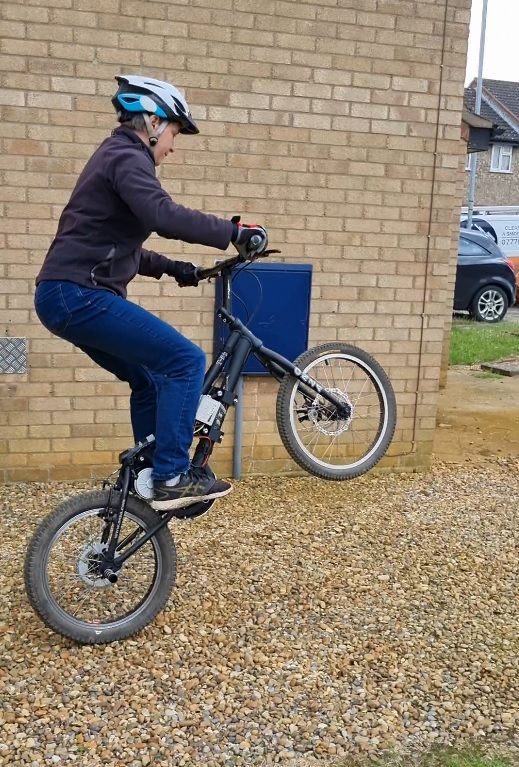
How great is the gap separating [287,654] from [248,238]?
1851 mm

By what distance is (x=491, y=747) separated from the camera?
9.81 ft

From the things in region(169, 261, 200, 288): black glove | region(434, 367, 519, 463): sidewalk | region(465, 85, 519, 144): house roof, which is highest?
region(465, 85, 519, 144): house roof

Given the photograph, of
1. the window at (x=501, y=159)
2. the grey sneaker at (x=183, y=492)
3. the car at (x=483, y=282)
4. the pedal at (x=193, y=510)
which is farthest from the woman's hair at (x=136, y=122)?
the window at (x=501, y=159)

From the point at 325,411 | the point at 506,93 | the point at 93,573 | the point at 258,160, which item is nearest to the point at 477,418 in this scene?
the point at 258,160

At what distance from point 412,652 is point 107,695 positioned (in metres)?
1.38

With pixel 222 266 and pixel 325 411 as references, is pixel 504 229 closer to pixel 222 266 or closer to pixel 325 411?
pixel 325 411

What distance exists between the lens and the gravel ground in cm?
299

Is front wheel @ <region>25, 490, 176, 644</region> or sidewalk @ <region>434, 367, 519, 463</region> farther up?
front wheel @ <region>25, 490, 176, 644</region>

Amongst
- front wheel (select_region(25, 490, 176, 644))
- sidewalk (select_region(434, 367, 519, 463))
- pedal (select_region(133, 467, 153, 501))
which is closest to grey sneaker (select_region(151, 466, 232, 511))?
pedal (select_region(133, 467, 153, 501))

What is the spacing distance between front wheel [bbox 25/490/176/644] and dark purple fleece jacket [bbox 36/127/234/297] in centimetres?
97

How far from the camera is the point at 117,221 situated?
324 centimetres

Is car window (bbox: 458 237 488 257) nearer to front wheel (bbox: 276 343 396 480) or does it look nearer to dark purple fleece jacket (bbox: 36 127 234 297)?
front wheel (bbox: 276 343 396 480)

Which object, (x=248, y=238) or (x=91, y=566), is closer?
(x=248, y=238)

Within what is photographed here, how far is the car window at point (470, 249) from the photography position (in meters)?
17.1
